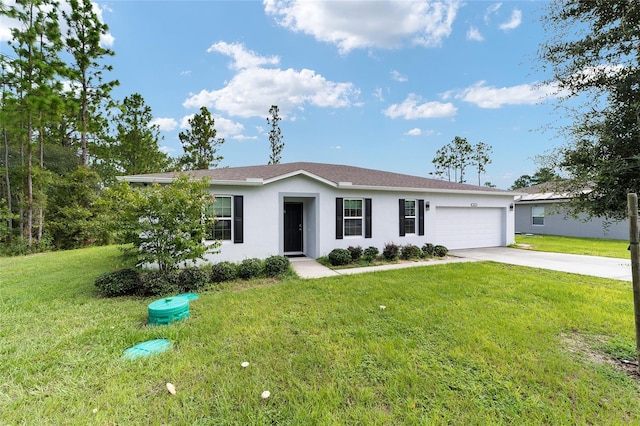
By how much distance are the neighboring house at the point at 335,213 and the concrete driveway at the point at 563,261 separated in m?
1.69

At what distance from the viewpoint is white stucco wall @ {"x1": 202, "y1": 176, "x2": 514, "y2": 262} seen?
8.84 meters

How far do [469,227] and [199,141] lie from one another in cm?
2233

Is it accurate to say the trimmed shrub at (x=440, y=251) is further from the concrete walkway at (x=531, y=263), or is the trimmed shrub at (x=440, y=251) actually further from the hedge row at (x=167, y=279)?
the hedge row at (x=167, y=279)

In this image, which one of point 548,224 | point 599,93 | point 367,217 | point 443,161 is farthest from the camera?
point 443,161

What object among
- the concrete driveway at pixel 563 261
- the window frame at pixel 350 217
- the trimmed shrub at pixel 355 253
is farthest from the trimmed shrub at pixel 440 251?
the trimmed shrub at pixel 355 253

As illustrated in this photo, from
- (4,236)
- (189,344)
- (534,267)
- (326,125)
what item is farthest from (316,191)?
(4,236)

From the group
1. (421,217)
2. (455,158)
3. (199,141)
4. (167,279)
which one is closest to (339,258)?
→ (421,217)

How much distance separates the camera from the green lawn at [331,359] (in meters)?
2.42

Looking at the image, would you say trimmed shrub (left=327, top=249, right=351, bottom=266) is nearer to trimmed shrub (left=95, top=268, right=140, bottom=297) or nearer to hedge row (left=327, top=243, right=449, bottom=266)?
hedge row (left=327, top=243, right=449, bottom=266)

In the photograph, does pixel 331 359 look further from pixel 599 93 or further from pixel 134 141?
pixel 134 141

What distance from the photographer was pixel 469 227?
12.7m

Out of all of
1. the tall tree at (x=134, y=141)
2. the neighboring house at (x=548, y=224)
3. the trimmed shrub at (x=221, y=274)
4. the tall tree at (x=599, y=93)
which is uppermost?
the tall tree at (x=134, y=141)

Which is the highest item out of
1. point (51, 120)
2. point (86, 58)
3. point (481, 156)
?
point (86, 58)

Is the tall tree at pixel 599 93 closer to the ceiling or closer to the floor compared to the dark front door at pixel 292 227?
closer to the ceiling
